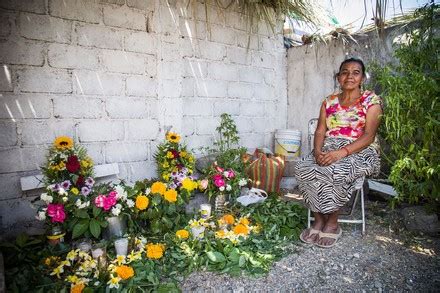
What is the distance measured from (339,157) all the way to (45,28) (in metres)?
2.94

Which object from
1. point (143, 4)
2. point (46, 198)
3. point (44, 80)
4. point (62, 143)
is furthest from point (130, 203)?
point (143, 4)

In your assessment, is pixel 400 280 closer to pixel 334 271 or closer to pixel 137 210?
pixel 334 271

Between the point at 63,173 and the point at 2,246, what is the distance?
0.68m

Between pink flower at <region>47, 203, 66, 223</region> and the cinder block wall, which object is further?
the cinder block wall

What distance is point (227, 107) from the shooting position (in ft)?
14.4

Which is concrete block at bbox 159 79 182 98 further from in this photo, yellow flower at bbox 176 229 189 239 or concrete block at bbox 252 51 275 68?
yellow flower at bbox 176 229 189 239

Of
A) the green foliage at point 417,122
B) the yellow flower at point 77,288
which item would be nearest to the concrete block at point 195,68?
the green foliage at point 417,122

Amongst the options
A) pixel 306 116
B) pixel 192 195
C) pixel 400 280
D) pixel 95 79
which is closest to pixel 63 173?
pixel 95 79

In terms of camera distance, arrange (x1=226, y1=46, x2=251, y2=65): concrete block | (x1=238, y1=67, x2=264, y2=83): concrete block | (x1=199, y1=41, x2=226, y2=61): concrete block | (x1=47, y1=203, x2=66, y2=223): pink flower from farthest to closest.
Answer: (x1=238, y1=67, x2=264, y2=83): concrete block → (x1=226, y1=46, x2=251, y2=65): concrete block → (x1=199, y1=41, x2=226, y2=61): concrete block → (x1=47, y1=203, x2=66, y2=223): pink flower

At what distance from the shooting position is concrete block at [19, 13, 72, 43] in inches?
111

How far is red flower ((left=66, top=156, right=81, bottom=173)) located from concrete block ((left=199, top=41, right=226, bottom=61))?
2.08m

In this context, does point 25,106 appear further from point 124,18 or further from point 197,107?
point 197,107

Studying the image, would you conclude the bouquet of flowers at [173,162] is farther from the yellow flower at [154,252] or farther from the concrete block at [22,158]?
the concrete block at [22,158]


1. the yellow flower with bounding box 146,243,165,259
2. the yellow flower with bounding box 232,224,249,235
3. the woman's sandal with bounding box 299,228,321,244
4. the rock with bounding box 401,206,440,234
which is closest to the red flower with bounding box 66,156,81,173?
the yellow flower with bounding box 146,243,165,259
